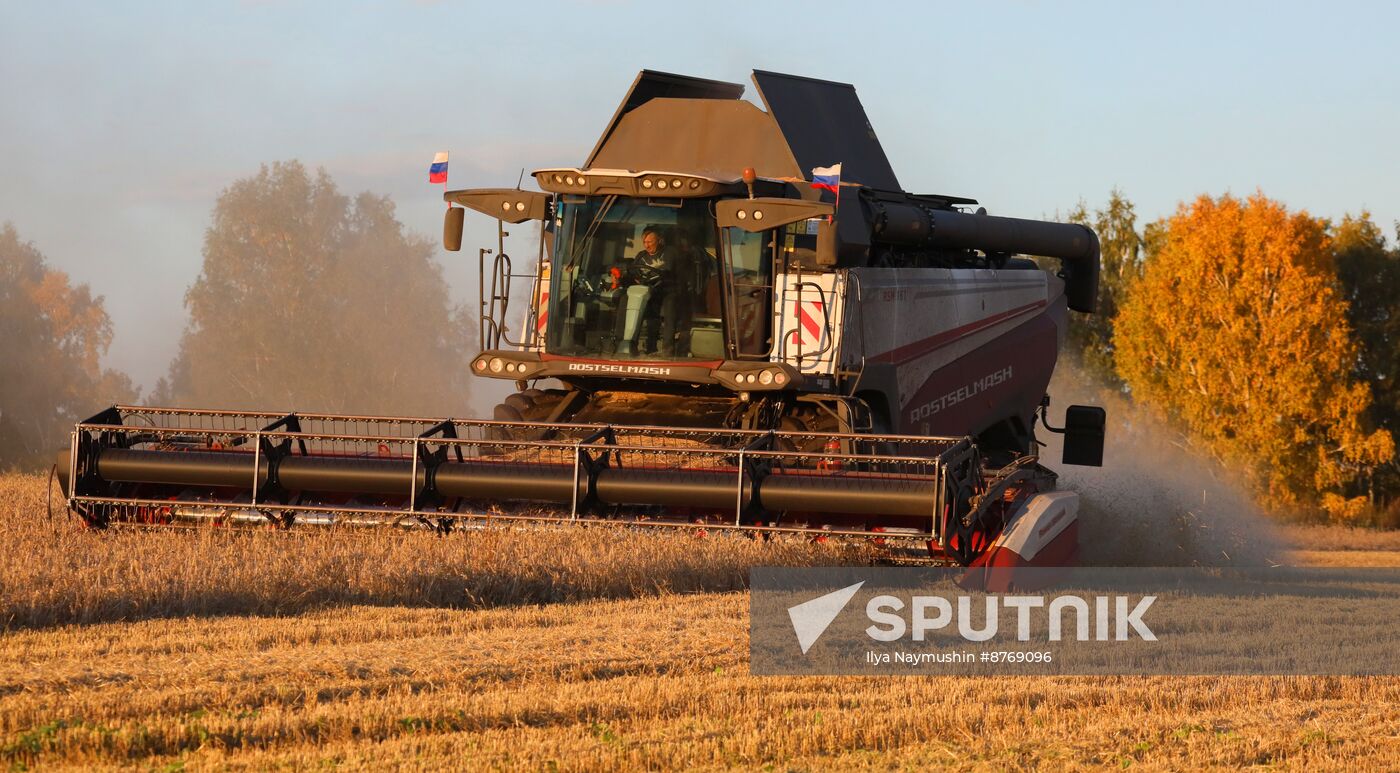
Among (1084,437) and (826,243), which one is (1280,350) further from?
(826,243)

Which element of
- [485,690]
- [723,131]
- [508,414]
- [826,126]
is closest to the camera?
[485,690]

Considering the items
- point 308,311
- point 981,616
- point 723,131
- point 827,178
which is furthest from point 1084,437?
point 308,311

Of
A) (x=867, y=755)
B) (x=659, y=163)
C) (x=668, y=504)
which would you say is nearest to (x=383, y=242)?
(x=659, y=163)

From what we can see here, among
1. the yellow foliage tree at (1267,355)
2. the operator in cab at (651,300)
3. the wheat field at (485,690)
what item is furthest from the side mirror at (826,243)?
the yellow foliage tree at (1267,355)

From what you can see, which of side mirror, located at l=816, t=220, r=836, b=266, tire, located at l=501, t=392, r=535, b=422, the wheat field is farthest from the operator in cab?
the wheat field

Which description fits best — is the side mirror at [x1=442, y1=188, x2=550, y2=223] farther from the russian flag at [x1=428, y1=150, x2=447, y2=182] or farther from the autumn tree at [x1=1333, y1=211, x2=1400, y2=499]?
the autumn tree at [x1=1333, y1=211, x2=1400, y2=499]

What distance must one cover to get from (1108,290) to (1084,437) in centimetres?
2384

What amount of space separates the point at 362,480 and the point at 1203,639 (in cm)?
432

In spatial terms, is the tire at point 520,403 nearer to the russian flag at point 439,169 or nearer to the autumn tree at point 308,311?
the russian flag at point 439,169

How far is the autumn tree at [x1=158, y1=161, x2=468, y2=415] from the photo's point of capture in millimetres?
42344

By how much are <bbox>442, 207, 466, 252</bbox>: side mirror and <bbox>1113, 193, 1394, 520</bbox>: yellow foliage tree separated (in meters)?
22.3

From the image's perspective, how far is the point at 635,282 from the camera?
9.79m

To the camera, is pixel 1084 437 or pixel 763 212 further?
pixel 1084 437

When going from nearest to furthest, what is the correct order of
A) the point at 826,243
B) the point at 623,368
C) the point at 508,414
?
1. the point at 826,243
2. the point at 623,368
3. the point at 508,414
